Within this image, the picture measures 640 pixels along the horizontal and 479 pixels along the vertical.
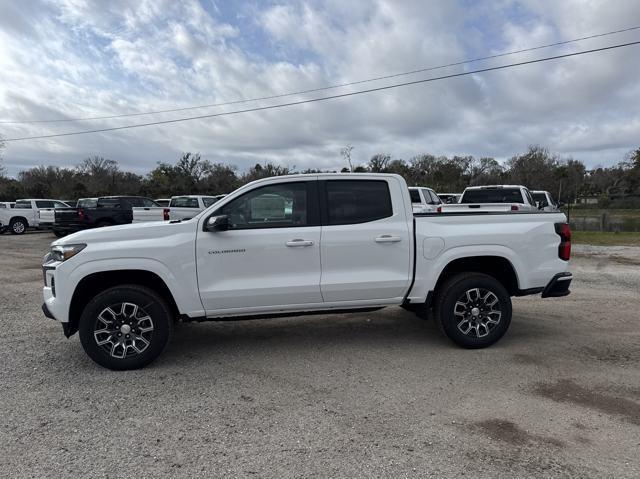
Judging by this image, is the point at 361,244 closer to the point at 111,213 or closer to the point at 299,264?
the point at 299,264

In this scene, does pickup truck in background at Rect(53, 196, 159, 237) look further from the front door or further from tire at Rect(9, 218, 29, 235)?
the front door

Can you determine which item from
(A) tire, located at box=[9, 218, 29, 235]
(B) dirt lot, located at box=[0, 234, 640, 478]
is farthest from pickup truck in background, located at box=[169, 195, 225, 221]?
(B) dirt lot, located at box=[0, 234, 640, 478]

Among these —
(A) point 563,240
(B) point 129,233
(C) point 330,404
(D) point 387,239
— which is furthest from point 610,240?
(B) point 129,233

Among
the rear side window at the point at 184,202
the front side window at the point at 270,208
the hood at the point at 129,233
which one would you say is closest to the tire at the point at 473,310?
the front side window at the point at 270,208

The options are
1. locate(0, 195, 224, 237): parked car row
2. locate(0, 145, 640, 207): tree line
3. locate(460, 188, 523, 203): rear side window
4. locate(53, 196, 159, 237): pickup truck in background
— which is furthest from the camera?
locate(0, 145, 640, 207): tree line

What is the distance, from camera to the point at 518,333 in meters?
5.88

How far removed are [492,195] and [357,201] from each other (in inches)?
392

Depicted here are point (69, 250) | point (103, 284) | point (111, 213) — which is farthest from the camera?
point (111, 213)

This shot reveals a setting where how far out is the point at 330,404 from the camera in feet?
13.0

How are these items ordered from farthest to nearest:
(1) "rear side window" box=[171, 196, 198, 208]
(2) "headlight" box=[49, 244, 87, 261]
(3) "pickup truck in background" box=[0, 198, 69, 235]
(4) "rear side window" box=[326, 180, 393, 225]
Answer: (3) "pickup truck in background" box=[0, 198, 69, 235], (1) "rear side window" box=[171, 196, 198, 208], (4) "rear side window" box=[326, 180, 393, 225], (2) "headlight" box=[49, 244, 87, 261]

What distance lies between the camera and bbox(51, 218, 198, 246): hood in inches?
183

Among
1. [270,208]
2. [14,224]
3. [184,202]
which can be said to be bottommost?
[14,224]

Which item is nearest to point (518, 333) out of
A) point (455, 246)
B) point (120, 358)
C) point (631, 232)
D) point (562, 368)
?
point (562, 368)

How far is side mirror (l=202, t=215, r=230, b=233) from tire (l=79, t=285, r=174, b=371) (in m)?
0.84
